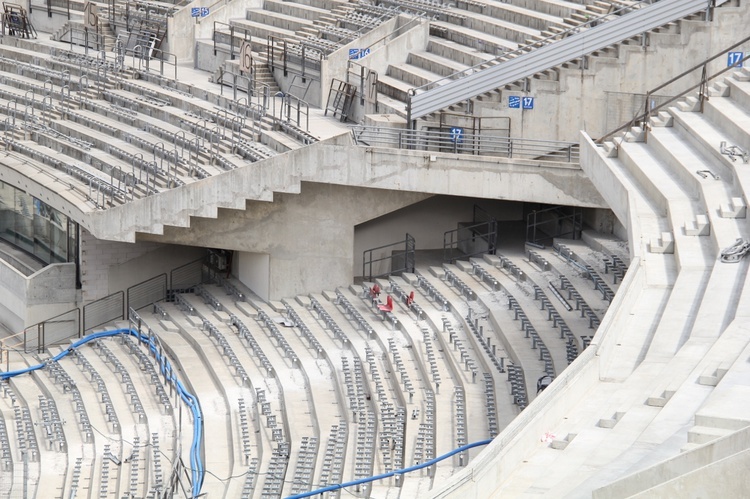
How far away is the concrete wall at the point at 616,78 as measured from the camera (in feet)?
93.1

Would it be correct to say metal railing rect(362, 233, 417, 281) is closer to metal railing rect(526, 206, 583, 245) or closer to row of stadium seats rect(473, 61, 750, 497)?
metal railing rect(526, 206, 583, 245)

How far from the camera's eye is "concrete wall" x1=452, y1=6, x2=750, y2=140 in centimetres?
2839

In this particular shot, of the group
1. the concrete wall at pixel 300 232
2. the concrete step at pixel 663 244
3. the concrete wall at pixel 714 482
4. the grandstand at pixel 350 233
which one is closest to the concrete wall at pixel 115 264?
the grandstand at pixel 350 233

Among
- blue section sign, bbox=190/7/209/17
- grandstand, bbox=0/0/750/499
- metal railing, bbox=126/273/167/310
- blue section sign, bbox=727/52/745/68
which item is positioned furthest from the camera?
blue section sign, bbox=190/7/209/17

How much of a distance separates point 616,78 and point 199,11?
42.0ft

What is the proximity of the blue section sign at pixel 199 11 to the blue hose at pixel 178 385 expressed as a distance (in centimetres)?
1089

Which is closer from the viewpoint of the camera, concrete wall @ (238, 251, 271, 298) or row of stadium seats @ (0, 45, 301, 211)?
row of stadium seats @ (0, 45, 301, 211)

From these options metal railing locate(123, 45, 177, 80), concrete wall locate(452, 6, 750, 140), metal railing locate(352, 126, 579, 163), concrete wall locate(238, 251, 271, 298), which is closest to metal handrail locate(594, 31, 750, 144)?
concrete wall locate(452, 6, 750, 140)

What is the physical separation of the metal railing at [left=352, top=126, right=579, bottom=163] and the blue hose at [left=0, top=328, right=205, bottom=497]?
17.5ft

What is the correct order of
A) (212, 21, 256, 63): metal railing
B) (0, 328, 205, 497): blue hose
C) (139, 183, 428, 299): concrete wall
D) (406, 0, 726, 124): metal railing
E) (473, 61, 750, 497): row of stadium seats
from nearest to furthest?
(473, 61, 750, 497): row of stadium seats → (0, 328, 205, 497): blue hose → (406, 0, 726, 124): metal railing → (139, 183, 428, 299): concrete wall → (212, 21, 256, 63): metal railing

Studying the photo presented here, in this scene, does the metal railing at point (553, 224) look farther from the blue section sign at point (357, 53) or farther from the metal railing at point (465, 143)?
the blue section sign at point (357, 53)

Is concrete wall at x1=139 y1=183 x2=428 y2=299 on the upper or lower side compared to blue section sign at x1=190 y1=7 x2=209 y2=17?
lower

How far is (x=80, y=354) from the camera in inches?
1127

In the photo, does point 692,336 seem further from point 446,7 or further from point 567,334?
point 446,7
